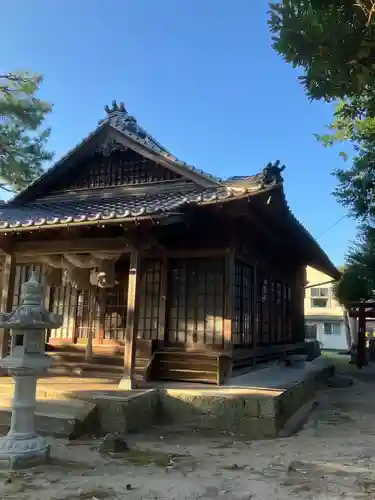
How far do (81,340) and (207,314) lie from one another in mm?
3218

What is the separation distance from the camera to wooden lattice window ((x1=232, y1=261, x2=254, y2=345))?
9.64 meters

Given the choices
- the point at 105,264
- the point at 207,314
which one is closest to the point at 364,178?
the point at 207,314

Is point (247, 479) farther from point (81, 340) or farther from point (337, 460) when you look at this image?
point (81, 340)

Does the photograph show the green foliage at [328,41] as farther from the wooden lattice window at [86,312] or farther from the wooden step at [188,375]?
the wooden lattice window at [86,312]

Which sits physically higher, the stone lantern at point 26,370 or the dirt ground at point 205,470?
the stone lantern at point 26,370

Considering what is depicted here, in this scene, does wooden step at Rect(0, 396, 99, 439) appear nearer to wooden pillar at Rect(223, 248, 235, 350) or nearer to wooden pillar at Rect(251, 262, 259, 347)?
wooden pillar at Rect(223, 248, 235, 350)

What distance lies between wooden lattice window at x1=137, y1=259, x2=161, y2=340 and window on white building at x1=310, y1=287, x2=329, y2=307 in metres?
37.5

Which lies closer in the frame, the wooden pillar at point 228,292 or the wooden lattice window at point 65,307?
the wooden pillar at point 228,292

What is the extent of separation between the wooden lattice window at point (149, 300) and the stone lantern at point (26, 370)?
13.1 ft

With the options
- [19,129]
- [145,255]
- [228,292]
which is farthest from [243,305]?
[19,129]

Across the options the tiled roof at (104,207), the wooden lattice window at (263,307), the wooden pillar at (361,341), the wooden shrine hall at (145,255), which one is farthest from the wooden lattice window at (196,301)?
the wooden pillar at (361,341)

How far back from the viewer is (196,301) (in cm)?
938

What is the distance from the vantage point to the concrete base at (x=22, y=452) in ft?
16.6

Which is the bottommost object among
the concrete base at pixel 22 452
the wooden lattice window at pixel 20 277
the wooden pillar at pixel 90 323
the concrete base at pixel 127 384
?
the concrete base at pixel 22 452
